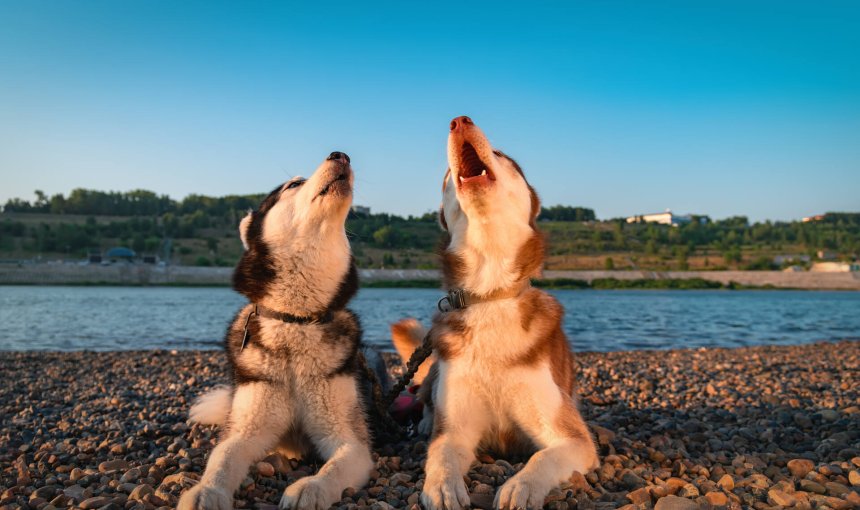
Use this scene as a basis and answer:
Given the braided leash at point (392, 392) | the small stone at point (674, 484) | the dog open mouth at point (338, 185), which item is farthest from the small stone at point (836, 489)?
the dog open mouth at point (338, 185)

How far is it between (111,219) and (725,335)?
121 meters

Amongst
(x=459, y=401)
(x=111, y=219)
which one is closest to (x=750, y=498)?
(x=459, y=401)

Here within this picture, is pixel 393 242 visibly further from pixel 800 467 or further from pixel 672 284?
pixel 800 467

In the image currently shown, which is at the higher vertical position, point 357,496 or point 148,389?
point 357,496

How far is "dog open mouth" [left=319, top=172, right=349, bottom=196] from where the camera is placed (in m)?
3.97

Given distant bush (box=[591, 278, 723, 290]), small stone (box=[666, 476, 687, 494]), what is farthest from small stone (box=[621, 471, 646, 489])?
distant bush (box=[591, 278, 723, 290])

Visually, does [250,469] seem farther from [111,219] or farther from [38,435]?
[111,219]

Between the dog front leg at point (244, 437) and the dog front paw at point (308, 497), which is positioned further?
the dog front leg at point (244, 437)

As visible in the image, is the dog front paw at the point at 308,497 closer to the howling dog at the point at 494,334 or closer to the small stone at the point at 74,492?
the howling dog at the point at 494,334

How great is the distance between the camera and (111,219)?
113938 mm

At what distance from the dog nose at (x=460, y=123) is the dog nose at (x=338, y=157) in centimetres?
86

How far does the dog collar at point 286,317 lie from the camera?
3.93 m

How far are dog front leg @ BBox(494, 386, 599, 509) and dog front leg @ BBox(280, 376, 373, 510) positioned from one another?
924 mm

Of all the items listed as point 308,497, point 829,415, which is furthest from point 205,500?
point 829,415
